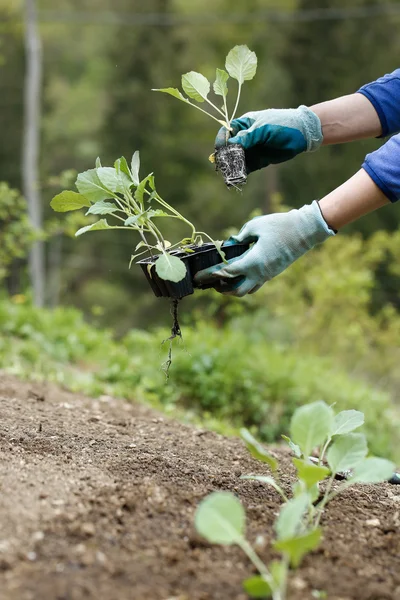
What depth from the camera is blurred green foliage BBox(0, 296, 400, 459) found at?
3.83 m

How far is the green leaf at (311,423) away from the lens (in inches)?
51.6

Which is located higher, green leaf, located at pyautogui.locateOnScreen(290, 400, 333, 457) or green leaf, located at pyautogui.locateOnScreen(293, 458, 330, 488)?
green leaf, located at pyautogui.locateOnScreen(290, 400, 333, 457)

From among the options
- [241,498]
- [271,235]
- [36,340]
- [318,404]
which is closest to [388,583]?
[318,404]

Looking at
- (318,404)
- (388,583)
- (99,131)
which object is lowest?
(388,583)

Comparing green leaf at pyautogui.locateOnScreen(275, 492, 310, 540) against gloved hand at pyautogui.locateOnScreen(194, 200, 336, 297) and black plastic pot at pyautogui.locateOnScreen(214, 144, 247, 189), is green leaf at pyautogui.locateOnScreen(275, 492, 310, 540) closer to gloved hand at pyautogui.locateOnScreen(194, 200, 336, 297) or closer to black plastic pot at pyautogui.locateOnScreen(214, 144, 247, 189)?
gloved hand at pyautogui.locateOnScreen(194, 200, 336, 297)

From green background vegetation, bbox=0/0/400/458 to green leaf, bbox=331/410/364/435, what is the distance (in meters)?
1.70

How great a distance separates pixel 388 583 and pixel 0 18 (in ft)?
42.7

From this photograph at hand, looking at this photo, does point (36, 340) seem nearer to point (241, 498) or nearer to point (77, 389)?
point (77, 389)

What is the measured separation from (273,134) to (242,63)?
23 centimetres

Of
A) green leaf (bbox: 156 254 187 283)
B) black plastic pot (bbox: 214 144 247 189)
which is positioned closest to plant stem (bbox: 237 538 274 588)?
green leaf (bbox: 156 254 187 283)

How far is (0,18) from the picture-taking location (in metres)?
12.2

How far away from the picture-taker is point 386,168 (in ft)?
5.86

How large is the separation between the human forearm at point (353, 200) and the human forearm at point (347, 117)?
40cm

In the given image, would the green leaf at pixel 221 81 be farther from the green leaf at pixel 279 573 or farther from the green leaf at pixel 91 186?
the green leaf at pixel 279 573
